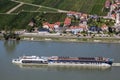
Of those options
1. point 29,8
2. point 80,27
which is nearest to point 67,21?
point 80,27

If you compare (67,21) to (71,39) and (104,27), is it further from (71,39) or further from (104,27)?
(71,39)

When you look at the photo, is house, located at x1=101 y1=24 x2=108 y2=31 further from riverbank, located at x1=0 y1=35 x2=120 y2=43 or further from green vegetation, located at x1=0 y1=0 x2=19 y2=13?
green vegetation, located at x1=0 y1=0 x2=19 y2=13

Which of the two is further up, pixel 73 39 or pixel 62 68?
pixel 73 39

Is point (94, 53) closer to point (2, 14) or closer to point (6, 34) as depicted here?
point (6, 34)

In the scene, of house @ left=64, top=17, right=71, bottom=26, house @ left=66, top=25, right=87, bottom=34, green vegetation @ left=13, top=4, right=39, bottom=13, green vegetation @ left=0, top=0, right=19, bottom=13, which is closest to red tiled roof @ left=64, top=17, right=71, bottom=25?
house @ left=64, top=17, right=71, bottom=26

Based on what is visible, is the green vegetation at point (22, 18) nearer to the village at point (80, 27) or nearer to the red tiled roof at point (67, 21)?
the village at point (80, 27)
